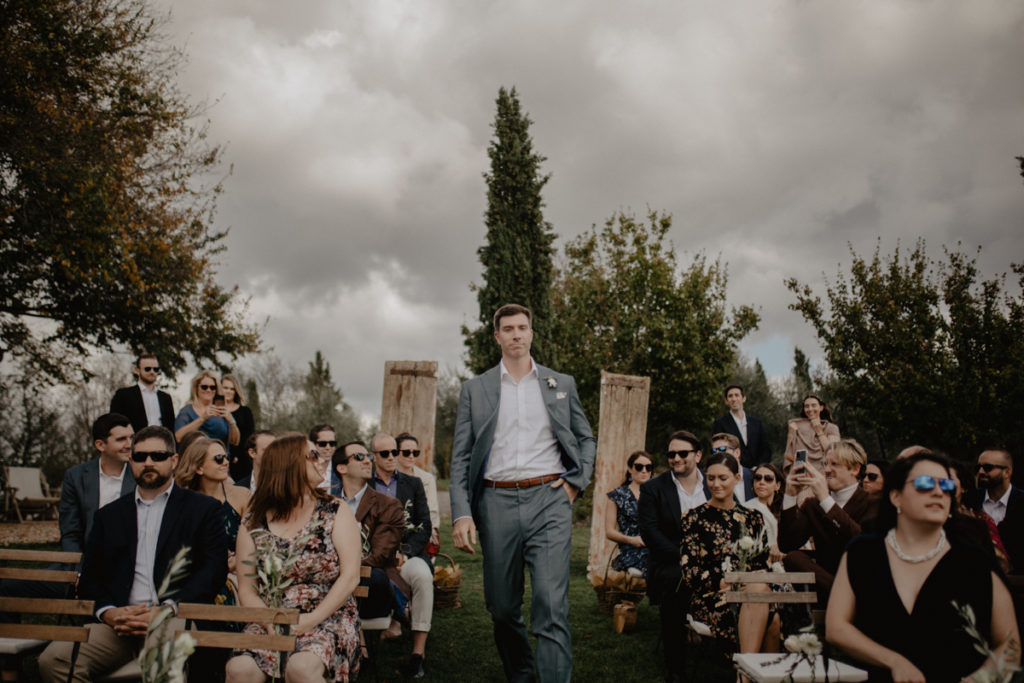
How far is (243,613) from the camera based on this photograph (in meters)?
2.89

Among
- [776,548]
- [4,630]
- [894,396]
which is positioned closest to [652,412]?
[894,396]

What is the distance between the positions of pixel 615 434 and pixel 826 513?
13.7 ft

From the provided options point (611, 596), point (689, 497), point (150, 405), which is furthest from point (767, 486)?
point (150, 405)

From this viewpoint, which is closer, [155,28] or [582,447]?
[582,447]

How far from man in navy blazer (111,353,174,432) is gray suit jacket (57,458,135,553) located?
202 centimetres

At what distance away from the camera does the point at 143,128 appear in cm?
1231

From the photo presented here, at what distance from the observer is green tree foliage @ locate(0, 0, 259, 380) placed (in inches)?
401

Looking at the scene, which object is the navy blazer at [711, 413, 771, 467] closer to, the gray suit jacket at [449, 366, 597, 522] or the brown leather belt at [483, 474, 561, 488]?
the gray suit jacket at [449, 366, 597, 522]

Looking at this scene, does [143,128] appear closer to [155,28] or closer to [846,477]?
[155,28]

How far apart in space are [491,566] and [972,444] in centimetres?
1623

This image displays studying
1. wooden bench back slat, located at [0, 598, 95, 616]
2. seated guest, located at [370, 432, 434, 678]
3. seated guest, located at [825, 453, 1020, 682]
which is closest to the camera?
seated guest, located at [825, 453, 1020, 682]

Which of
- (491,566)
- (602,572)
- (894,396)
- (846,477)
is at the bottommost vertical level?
(602,572)

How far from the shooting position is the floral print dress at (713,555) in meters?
4.55

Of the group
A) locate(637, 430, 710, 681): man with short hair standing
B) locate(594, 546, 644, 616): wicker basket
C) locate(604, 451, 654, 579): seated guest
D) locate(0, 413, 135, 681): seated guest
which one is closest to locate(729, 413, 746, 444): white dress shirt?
locate(604, 451, 654, 579): seated guest
